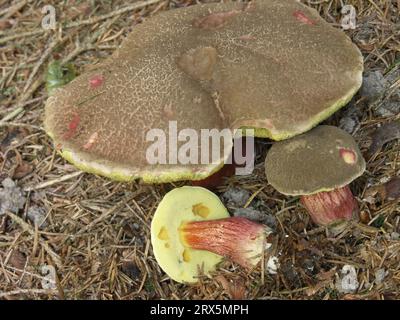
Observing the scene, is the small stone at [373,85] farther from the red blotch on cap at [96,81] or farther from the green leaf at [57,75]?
the green leaf at [57,75]

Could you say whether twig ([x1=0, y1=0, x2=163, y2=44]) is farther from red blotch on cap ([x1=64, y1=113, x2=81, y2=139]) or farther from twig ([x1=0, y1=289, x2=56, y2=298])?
twig ([x1=0, y1=289, x2=56, y2=298])

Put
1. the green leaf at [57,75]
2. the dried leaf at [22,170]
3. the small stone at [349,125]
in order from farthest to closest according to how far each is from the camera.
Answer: the green leaf at [57,75]
the dried leaf at [22,170]
the small stone at [349,125]

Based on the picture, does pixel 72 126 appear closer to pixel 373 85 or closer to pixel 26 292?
pixel 26 292

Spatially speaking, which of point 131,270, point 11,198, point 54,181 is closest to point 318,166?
point 131,270

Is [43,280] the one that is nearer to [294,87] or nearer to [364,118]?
[294,87]

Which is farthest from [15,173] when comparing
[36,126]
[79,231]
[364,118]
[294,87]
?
[364,118]

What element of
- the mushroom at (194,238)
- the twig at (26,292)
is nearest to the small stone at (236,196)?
the mushroom at (194,238)
